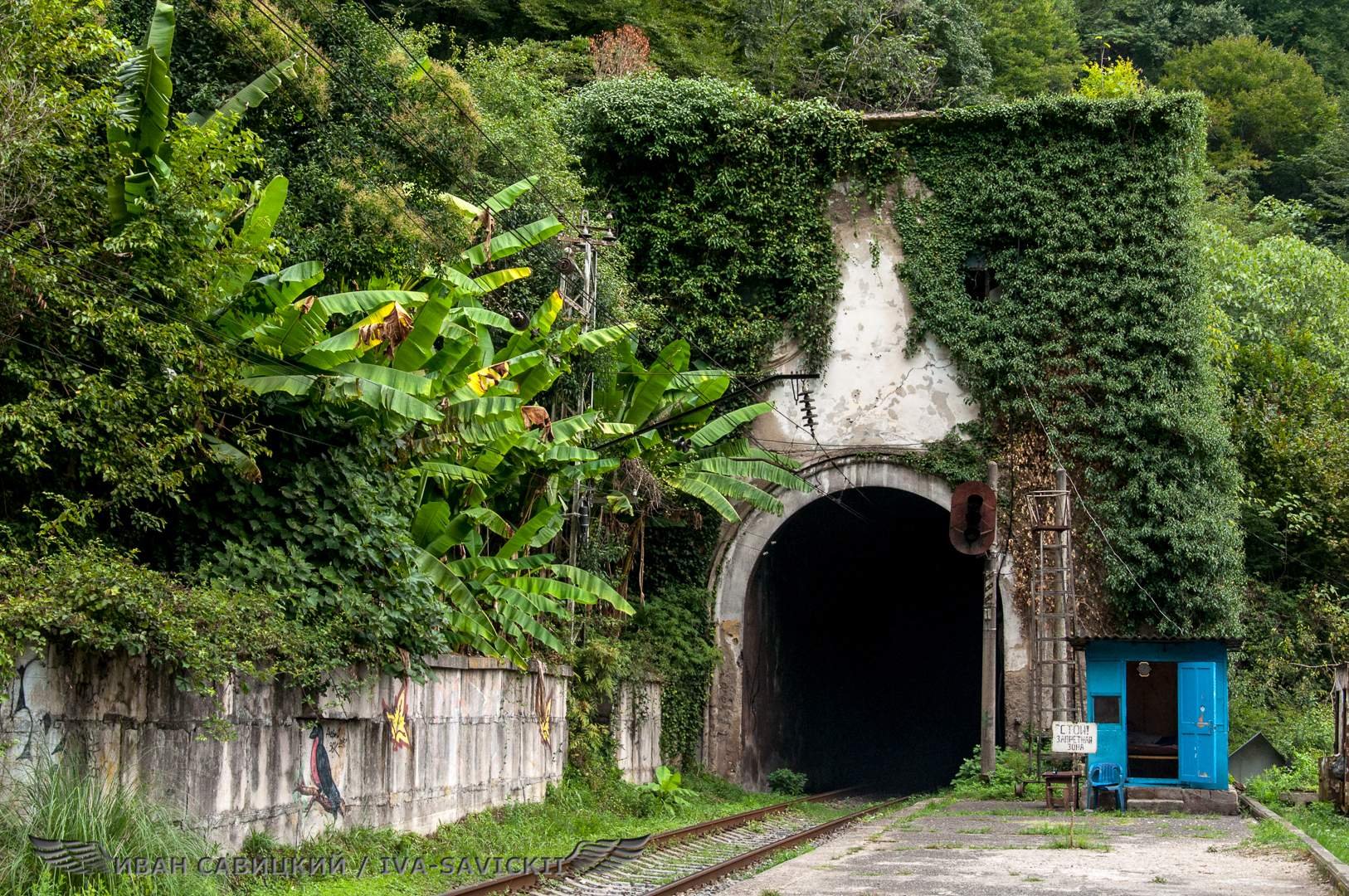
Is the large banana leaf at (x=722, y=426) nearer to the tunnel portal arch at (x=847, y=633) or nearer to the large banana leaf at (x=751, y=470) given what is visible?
the large banana leaf at (x=751, y=470)

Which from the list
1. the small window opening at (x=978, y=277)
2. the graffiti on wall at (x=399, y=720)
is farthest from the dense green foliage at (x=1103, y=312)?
the graffiti on wall at (x=399, y=720)

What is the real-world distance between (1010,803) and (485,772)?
7.52 metres

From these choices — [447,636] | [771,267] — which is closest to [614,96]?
[771,267]

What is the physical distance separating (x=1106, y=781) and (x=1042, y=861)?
5.94 metres

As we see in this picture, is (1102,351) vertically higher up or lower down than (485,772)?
higher up

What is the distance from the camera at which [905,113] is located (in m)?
22.6

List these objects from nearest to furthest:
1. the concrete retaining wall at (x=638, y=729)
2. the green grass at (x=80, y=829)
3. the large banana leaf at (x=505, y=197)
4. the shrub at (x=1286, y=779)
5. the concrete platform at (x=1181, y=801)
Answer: the green grass at (x=80, y=829), the large banana leaf at (x=505, y=197), the concrete platform at (x=1181, y=801), the concrete retaining wall at (x=638, y=729), the shrub at (x=1286, y=779)

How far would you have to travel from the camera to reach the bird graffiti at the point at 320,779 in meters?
10.3

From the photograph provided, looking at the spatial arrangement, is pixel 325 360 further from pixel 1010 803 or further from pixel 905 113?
pixel 905 113

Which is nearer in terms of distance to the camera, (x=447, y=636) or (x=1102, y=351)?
(x=447, y=636)

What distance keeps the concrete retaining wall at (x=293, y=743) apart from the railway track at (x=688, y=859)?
173 cm

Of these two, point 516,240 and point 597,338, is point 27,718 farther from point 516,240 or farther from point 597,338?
point 597,338

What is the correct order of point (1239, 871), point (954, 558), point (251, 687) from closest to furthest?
point (251, 687) → point (1239, 871) → point (954, 558)

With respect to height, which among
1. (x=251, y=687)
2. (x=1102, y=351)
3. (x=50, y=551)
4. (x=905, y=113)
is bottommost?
(x=251, y=687)
